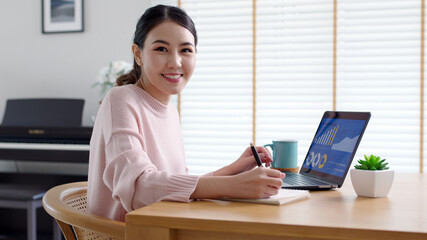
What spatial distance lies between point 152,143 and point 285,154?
457mm

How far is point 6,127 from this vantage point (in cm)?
318

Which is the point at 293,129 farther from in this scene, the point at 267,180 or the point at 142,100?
the point at 267,180

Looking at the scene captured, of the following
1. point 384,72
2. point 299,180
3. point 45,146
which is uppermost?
point 384,72

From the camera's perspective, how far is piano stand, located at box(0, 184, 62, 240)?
8.93ft

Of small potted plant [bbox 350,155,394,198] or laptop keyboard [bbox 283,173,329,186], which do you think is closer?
small potted plant [bbox 350,155,394,198]

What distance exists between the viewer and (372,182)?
113cm

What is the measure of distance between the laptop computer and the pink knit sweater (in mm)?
340

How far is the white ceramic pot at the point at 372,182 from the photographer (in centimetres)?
113

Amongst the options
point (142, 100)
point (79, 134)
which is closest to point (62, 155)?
point (79, 134)

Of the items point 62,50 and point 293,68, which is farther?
point 62,50

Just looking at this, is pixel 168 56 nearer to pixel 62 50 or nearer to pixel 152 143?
pixel 152 143

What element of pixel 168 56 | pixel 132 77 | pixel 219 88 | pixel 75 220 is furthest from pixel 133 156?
pixel 219 88

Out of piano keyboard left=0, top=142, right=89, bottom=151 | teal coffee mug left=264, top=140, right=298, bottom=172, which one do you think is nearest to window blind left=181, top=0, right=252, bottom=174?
piano keyboard left=0, top=142, right=89, bottom=151

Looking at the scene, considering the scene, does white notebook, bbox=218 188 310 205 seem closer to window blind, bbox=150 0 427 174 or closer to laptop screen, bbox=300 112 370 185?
laptop screen, bbox=300 112 370 185
